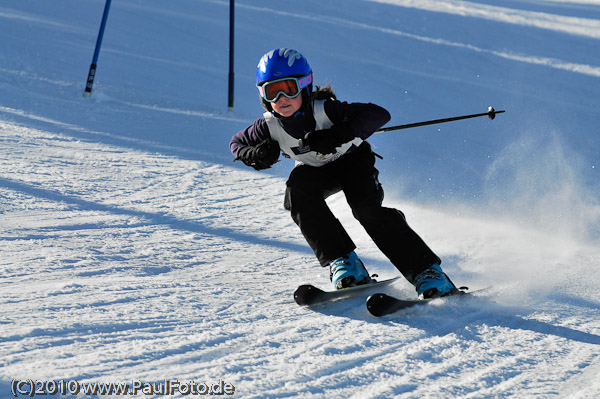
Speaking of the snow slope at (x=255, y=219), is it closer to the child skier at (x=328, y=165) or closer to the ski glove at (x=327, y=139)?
the child skier at (x=328, y=165)

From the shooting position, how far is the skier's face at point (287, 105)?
3543 millimetres

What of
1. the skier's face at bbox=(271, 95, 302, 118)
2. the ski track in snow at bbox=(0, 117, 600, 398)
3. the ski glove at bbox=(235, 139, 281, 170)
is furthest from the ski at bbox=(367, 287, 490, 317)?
the skier's face at bbox=(271, 95, 302, 118)

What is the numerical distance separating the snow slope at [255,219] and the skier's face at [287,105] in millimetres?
887

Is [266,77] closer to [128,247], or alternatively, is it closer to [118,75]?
[128,247]

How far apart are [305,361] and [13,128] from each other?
527cm

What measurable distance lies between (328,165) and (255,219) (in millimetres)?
1413

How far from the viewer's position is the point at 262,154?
3.45 m

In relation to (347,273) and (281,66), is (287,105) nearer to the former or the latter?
(281,66)

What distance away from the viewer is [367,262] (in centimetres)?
411

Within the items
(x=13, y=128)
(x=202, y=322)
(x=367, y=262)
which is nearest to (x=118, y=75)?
(x=13, y=128)

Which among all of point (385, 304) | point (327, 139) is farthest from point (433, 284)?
point (327, 139)

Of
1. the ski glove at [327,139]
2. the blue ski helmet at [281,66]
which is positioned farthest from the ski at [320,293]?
the blue ski helmet at [281,66]

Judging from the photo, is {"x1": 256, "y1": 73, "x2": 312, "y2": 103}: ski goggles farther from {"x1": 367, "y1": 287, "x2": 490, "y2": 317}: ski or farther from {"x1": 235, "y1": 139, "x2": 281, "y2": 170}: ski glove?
{"x1": 367, "y1": 287, "x2": 490, "y2": 317}: ski

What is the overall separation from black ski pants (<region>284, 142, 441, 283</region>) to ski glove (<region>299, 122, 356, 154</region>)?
204 mm
